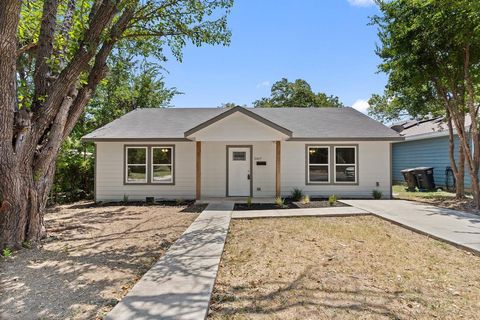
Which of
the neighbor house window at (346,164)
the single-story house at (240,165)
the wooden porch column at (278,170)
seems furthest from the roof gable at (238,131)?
the neighbor house window at (346,164)

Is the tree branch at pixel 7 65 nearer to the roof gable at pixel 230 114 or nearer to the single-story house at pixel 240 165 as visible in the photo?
the roof gable at pixel 230 114

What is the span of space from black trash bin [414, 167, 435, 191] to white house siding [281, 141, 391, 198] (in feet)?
16.0

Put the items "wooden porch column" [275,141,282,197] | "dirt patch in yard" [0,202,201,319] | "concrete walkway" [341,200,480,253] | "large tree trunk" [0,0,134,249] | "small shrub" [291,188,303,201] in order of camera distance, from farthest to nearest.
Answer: "small shrub" [291,188,303,201] < "wooden porch column" [275,141,282,197] < "concrete walkway" [341,200,480,253] < "large tree trunk" [0,0,134,249] < "dirt patch in yard" [0,202,201,319]

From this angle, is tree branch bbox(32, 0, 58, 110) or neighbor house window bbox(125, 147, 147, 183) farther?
neighbor house window bbox(125, 147, 147, 183)

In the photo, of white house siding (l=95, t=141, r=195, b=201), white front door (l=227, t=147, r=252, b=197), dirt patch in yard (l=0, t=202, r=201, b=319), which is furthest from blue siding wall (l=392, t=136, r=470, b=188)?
dirt patch in yard (l=0, t=202, r=201, b=319)

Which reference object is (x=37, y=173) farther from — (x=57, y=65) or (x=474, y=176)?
(x=474, y=176)

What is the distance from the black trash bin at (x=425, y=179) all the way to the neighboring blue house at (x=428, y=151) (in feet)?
3.69

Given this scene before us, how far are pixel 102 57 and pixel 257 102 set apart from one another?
116 ft

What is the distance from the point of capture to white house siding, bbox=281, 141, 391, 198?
12.0 m

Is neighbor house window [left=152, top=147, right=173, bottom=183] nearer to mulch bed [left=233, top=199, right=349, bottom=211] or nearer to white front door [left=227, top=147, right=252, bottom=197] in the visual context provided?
white front door [left=227, top=147, right=252, bottom=197]

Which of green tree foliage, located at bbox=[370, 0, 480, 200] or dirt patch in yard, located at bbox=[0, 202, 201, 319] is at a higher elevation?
green tree foliage, located at bbox=[370, 0, 480, 200]

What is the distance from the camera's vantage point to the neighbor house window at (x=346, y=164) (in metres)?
12.1

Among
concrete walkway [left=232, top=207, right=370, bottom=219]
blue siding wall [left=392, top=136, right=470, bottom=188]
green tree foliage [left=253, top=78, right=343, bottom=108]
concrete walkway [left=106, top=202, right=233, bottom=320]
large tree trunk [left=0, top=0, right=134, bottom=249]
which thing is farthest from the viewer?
green tree foliage [left=253, top=78, right=343, bottom=108]

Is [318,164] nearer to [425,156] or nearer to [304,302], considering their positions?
[304,302]
